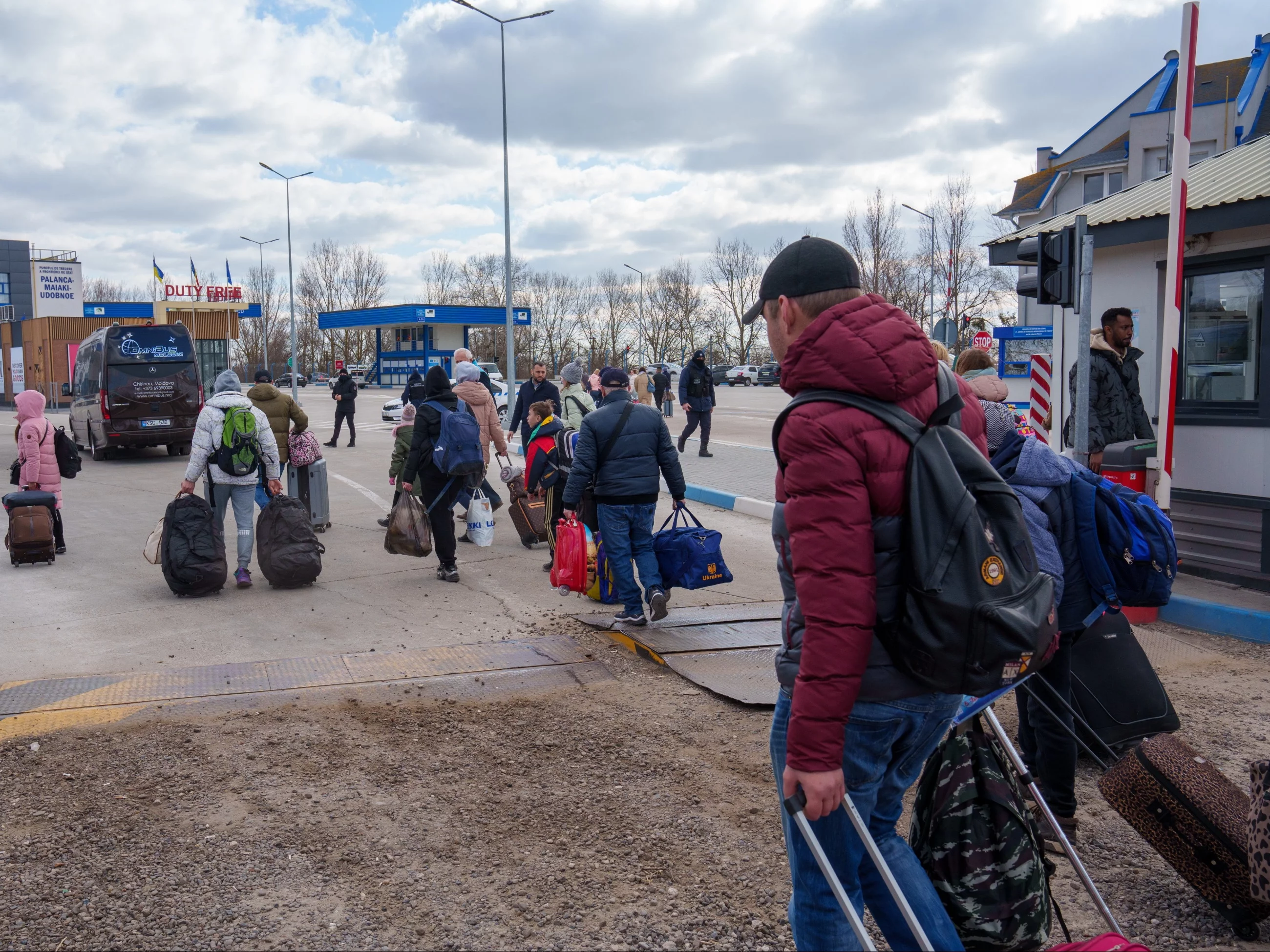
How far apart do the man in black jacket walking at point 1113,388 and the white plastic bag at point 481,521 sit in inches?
200

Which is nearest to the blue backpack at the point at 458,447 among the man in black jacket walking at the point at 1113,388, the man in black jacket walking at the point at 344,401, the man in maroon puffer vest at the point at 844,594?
the man in black jacket walking at the point at 1113,388

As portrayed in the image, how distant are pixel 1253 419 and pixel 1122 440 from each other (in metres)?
0.91

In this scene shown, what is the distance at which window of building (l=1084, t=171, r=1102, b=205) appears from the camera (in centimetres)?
4588

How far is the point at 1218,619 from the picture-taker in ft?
23.3

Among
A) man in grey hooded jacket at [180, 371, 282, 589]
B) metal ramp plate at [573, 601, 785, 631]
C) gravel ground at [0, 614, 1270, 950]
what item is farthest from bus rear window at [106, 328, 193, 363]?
gravel ground at [0, 614, 1270, 950]

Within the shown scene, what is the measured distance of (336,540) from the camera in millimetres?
10719

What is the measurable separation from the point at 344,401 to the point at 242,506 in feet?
44.1

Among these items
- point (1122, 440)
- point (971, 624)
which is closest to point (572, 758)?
point (971, 624)

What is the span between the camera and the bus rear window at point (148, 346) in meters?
18.8

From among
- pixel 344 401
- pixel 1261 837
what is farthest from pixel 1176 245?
pixel 344 401

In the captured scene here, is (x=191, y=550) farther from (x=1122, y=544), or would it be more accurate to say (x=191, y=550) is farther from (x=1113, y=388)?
(x=1113, y=388)

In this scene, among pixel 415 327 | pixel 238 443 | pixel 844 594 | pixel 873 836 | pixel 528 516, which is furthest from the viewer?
pixel 415 327

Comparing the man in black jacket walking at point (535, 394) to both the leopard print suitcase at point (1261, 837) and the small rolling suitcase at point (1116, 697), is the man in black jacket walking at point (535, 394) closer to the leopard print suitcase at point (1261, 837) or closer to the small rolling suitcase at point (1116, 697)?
the small rolling suitcase at point (1116, 697)

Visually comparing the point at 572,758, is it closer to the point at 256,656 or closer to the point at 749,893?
the point at 749,893
